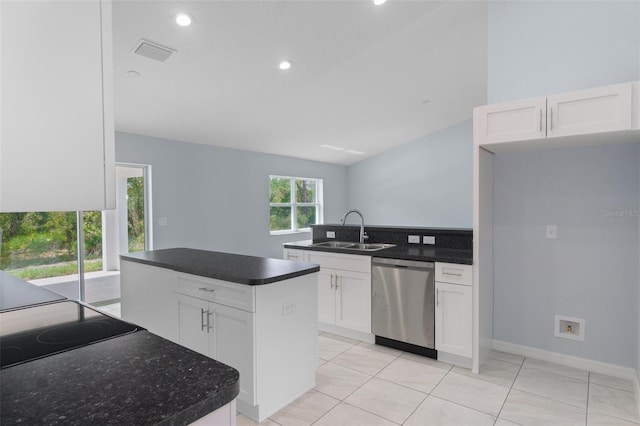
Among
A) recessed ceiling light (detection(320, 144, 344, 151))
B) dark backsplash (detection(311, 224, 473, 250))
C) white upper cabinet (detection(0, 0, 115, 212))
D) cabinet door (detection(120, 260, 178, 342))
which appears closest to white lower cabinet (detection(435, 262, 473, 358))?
dark backsplash (detection(311, 224, 473, 250))

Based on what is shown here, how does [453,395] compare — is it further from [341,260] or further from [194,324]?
[194,324]

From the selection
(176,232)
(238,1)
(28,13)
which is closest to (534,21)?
(238,1)

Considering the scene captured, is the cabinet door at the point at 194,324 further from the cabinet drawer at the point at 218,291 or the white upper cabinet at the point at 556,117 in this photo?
the white upper cabinet at the point at 556,117

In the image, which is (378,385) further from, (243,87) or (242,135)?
(242,135)

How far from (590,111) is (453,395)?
2069mm

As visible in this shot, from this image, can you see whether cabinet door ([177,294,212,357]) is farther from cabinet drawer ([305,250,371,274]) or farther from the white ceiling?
the white ceiling

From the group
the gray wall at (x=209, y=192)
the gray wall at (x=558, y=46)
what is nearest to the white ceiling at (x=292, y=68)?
the gray wall at (x=209, y=192)

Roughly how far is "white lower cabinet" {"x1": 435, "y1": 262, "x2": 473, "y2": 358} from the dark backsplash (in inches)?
22.6

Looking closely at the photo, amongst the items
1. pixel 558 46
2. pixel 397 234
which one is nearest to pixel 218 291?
pixel 397 234

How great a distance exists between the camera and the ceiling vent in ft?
9.06

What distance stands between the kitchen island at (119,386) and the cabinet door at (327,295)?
2.42 meters

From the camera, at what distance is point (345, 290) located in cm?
327

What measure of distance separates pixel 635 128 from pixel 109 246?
555 cm

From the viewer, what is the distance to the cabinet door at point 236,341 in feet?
6.45
